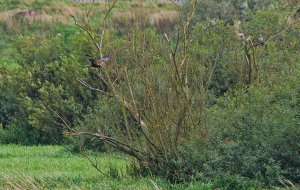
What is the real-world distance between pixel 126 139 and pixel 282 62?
185 inches

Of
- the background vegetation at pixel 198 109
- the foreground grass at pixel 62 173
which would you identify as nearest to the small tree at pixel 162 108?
the background vegetation at pixel 198 109

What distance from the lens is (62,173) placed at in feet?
41.6

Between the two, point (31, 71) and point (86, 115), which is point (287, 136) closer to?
point (86, 115)

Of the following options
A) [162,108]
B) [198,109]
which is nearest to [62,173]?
[162,108]

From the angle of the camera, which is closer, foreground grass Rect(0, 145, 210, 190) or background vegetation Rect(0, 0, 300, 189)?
background vegetation Rect(0, 0, 300, 189)

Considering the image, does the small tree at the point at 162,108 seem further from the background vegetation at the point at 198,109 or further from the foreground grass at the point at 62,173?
the foreground grass at the point at 62,173

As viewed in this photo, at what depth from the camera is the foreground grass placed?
1123 centimetres

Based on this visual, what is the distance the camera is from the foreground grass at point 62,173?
11.2 metres

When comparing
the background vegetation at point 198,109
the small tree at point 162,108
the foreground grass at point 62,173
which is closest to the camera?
the background vegetation at point 198,109

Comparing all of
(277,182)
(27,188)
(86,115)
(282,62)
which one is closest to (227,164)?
(277,182)

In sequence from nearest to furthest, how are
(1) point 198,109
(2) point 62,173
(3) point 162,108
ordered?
(3) point 162,108 → (1) point 198,109 → (2) point 62,173

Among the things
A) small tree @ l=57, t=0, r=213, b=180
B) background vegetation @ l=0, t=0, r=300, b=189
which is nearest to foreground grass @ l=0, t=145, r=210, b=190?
background vegetation @ l=0, t=0, r=300, b=189

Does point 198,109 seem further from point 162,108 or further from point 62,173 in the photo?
point 62,173

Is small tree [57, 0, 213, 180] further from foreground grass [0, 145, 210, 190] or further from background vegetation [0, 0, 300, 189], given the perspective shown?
foreground grass [0, 145, 210, 190]
